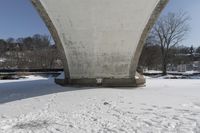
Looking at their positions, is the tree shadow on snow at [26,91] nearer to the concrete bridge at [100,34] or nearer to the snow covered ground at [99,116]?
the snow covered ground at [99,116]

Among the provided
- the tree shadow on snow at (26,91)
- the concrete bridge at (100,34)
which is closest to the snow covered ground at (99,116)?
the tree shadow on snow at (26,91)

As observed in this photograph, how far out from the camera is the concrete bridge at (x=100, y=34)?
10922mm

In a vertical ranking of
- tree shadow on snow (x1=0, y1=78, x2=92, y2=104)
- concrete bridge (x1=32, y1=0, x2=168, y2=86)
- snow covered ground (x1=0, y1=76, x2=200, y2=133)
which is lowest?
snow covered ground (x1=0, y1=76, x2=200, y2=133)

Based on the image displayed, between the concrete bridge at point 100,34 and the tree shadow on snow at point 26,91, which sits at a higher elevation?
the concrete bridge at point 100,34

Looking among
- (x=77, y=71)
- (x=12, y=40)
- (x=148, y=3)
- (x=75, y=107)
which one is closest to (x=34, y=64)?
(x=12, y=40)

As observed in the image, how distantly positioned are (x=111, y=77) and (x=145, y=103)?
212 inches

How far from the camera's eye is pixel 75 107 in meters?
6.88

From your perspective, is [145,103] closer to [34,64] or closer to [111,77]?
[111,77]

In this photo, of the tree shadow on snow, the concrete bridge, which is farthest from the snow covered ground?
the concrete bridge

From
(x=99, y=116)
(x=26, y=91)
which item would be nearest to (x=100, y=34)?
(x=26, y=91)

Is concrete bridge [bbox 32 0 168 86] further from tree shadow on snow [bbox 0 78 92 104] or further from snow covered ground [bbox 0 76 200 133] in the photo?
snow covered ground [bbox 0 76 200 133]

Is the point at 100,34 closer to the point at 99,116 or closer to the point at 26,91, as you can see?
the point at 26,91

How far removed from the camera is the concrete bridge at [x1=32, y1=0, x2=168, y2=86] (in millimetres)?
10922

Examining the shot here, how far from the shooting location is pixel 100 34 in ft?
38.6
